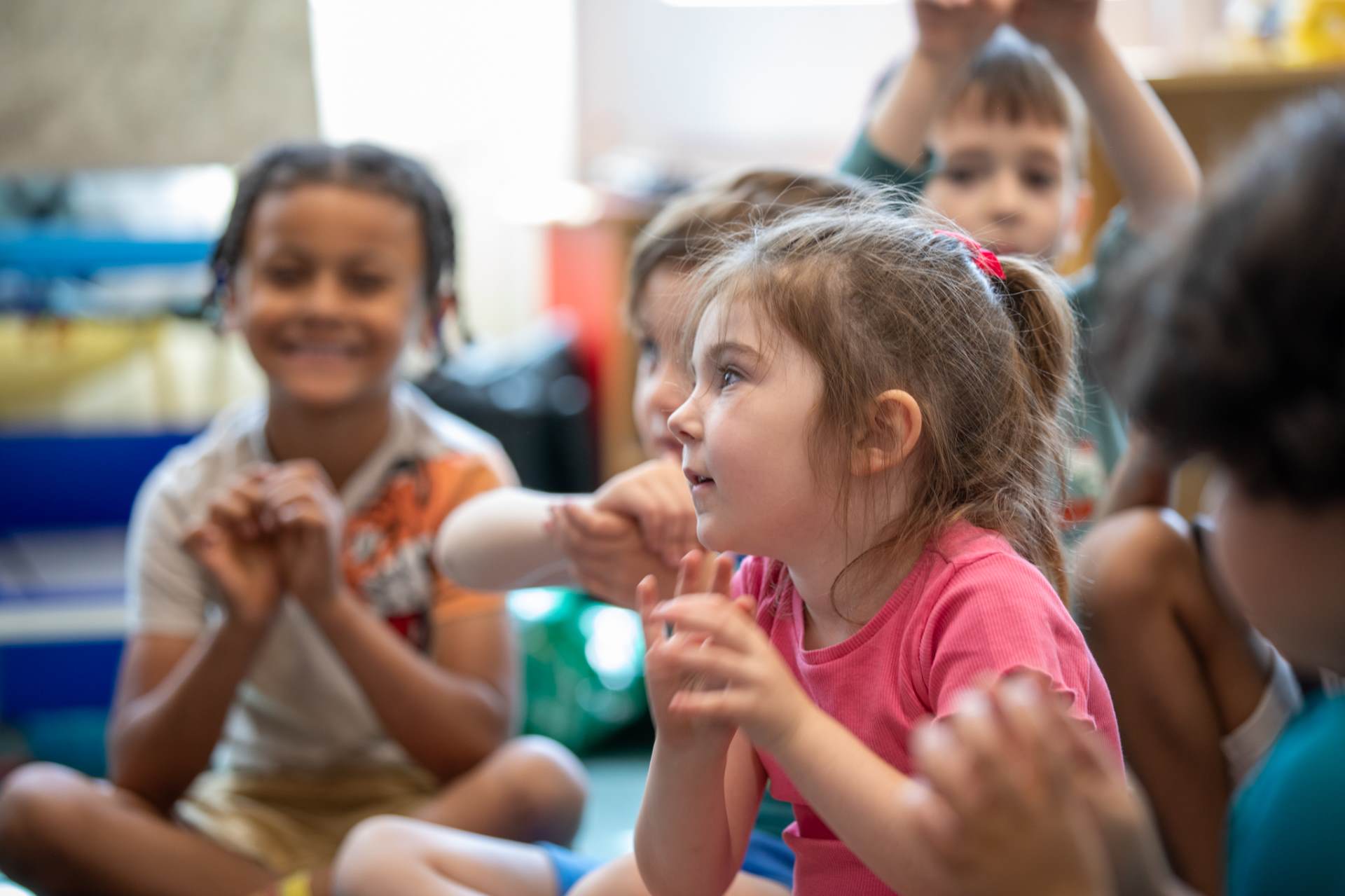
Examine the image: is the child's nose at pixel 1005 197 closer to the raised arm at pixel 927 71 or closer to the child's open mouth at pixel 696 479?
the raised arm at pixel 927 71

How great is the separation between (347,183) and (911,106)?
0.51 metres

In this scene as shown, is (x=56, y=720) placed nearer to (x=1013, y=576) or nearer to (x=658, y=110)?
(x=1013, y=576)

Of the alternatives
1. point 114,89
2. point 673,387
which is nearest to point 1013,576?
point 673,387

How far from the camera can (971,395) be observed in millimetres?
663

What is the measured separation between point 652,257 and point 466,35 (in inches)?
79.1

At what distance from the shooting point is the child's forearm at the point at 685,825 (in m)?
0.62

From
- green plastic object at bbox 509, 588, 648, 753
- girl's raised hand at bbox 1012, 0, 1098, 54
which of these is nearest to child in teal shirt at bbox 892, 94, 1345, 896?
girl's raised hand at bbox 1012, 0, 1098, 54

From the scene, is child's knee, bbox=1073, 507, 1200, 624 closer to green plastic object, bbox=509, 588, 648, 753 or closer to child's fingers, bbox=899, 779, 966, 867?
child's fingers, bbox=899, 779, 966, 867

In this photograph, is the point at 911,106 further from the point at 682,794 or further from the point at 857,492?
the point at 682,794

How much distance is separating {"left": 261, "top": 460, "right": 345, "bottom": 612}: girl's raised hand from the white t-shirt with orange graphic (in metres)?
0.11

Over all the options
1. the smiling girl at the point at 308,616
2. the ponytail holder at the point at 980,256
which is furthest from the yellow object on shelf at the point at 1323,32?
the ponytail holder at the point at 980,256

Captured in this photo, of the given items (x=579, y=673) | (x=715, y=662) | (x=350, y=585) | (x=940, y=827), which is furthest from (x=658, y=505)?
(x=579, y=673)

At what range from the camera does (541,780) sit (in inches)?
41.6

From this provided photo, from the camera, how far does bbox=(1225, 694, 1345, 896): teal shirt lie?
48 centimetres
